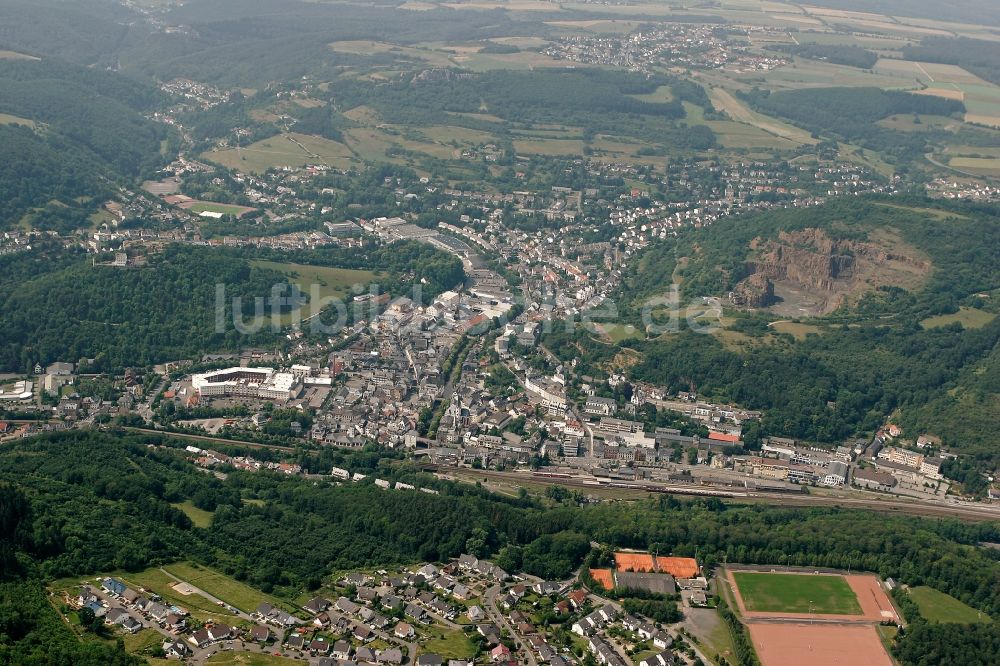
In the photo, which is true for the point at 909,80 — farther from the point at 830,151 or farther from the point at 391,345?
the point at 391,345

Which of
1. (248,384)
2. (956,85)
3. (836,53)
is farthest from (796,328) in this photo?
(836,53)

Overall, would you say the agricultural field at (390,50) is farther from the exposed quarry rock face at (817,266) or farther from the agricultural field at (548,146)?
the exposed quarry rock face at (817,266)

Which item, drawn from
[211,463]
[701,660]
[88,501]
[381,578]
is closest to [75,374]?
[211,463]

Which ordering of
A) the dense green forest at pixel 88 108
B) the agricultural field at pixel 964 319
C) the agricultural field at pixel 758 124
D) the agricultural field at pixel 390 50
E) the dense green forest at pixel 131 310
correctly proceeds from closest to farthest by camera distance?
the dense green forest at pixel 131 310 < the agricultural field at pixel 964 319 < the dense green forest at pixel 88 108 < the agricultural field at pixel 758 124 < the agricultural field at pixel 390 50

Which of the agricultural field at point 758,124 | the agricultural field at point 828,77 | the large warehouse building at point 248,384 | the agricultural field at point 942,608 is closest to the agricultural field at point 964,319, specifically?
the agricultural field at point 942,608

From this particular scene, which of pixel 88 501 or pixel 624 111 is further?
pixel 624 111

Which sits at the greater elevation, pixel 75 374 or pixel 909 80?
pixel 909 80

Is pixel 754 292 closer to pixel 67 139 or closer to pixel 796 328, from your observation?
pixel 796 328

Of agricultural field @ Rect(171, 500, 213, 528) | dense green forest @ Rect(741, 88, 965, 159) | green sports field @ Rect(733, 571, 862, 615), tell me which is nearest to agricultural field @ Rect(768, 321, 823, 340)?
green sports field @ Rect(733, 571, 862, 615)
